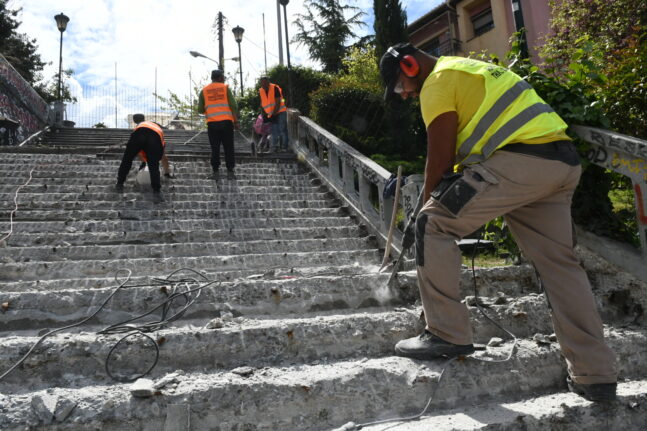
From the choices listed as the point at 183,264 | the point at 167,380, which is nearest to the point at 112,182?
the point at 183,264

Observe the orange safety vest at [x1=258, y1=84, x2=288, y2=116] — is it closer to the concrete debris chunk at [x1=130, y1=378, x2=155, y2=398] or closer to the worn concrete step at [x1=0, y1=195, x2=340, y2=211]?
the worn concrete step at [x1=0, y1=195, x2=340, y2=211]

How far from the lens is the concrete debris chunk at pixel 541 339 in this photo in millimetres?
2620

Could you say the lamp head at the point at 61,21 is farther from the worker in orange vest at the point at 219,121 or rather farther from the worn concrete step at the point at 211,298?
the worn concrete step at the point at 211,298

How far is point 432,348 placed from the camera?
2.32 meters

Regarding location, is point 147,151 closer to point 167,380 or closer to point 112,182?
point 112,182

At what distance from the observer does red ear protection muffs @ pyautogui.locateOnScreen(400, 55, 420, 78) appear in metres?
2.51

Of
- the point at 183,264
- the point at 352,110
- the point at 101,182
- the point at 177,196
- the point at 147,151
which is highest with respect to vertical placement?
the point at 352,110

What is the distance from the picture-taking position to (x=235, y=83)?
25031 mm

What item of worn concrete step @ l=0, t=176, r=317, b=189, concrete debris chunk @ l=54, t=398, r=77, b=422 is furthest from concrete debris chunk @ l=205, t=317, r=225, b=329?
worn concrete step @ l=0, t=176, r=317, b=189

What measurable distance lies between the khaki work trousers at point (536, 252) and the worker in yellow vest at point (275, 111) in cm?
831

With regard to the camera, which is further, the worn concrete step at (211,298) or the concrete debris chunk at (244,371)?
the worn concrete step at (211,298)

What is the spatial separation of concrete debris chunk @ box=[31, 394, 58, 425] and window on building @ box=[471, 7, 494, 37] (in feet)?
74.1

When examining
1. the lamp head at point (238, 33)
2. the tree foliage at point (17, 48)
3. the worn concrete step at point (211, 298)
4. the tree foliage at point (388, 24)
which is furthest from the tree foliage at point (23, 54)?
the worn concrete step at point (211, 298)

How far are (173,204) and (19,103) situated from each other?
368 inches
